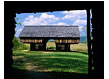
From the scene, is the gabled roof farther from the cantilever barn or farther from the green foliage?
the green foliage

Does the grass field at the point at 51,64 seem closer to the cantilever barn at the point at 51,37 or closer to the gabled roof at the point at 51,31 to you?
the cantilever barn at the point at 51,37

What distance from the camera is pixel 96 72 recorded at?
6574 millimetres

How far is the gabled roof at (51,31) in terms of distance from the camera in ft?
105

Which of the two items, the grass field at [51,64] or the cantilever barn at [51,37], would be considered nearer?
the grass field at [51,64]

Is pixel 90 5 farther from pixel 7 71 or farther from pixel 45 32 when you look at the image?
pixel 45 32

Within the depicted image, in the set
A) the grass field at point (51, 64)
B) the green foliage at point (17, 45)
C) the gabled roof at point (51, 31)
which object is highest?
the gabled roof at point (51, 31)

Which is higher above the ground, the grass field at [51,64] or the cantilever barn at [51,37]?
the cantilever barn at [51,37]

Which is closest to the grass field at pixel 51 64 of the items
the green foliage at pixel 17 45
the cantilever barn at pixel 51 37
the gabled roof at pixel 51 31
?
the cantilever barn at pixel 51 37

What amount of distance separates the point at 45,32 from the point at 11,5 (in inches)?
1041

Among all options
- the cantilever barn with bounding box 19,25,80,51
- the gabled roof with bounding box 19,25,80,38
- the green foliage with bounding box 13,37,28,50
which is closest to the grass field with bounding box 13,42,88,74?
the cantilever barn with bounding box 19,25,80,51

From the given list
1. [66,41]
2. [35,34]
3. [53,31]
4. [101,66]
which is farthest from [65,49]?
[101,66]

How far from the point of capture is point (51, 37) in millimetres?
31766

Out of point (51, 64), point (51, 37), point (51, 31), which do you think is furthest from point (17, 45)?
point (51, 64)

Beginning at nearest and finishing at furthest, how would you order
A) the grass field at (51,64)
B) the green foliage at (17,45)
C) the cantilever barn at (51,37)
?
1. the grass field at (51,64)
2. the cantilever barn at (51,37)
3. the green foliage at (17,45)
